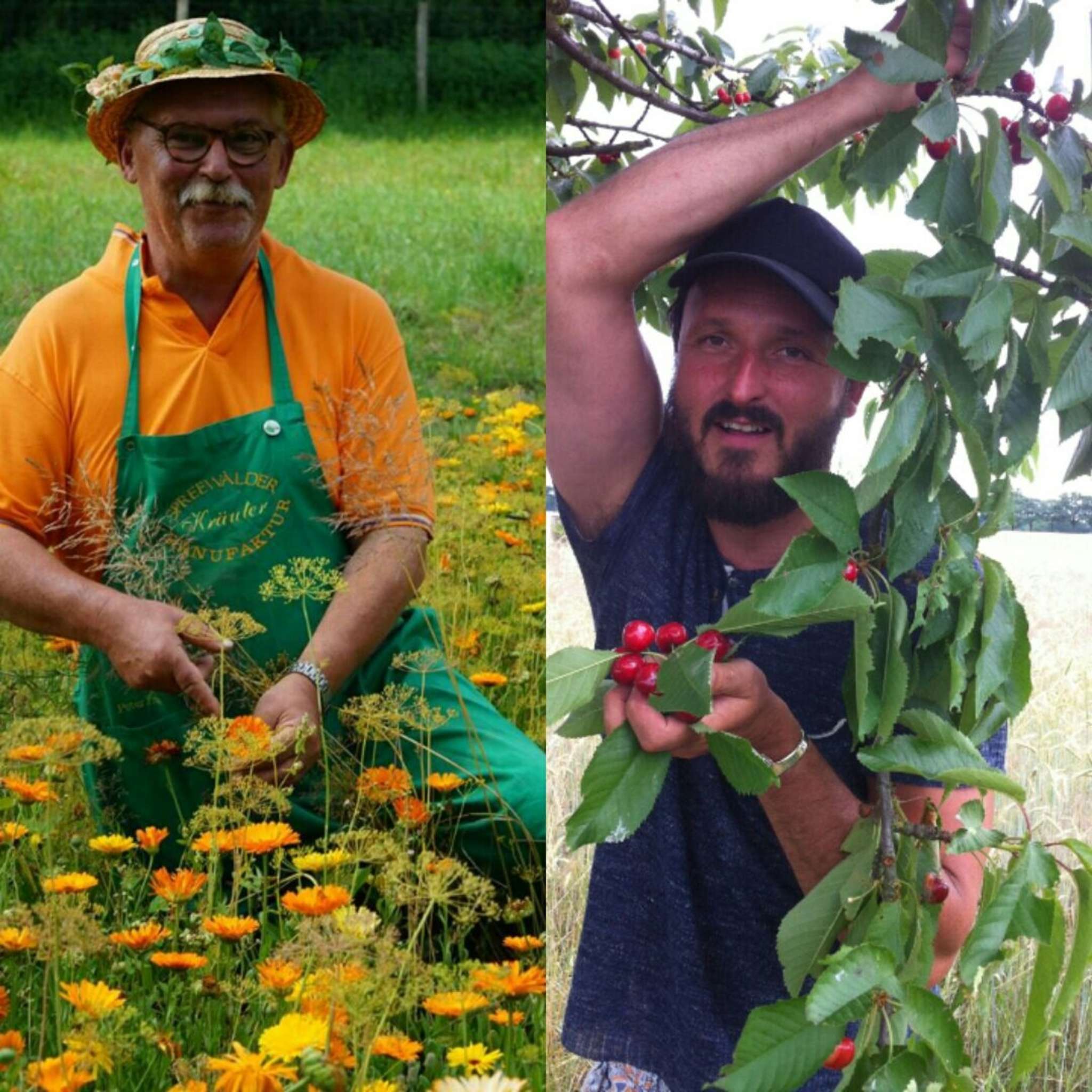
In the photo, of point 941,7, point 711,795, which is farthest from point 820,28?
point 711,795

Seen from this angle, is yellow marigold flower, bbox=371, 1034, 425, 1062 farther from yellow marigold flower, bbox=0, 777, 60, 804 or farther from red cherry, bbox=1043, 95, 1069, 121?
red cherry, bbox=1043, 95, 1069, 121

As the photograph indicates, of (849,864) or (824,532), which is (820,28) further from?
(849,864)

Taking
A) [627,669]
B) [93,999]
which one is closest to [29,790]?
[93,999]

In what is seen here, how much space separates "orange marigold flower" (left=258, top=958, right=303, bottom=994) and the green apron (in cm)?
17

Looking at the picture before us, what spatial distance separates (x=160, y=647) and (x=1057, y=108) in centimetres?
127

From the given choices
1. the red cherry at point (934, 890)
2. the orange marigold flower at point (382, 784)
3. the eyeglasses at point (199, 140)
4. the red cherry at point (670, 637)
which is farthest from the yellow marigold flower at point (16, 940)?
the red cherry at point (934, 890)

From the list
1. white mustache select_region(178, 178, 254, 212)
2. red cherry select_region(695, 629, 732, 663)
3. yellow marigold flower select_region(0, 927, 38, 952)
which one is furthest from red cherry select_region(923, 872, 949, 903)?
white mustache select_region(178, 178, 254, 212)

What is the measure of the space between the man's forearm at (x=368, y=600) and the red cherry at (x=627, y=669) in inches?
10.7

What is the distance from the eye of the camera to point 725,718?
1881 mm

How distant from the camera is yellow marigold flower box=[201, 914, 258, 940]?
1.80 meters

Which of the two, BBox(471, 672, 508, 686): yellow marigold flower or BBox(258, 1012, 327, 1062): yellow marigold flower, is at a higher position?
BBox(471, 672, 508, 686): yellow marigold flower

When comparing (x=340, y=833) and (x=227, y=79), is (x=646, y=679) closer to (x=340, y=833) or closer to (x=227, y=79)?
(x=340, y=833)

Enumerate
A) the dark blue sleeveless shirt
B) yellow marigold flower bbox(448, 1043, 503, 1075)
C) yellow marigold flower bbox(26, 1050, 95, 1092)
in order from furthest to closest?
the dark blue sleeveless shirt < yellow marigold flower bbox(448, 1043, 503, 1075) < yellow marigold flower bbox(26, 1050, 95, 1092)

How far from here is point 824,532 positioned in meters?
1.76
